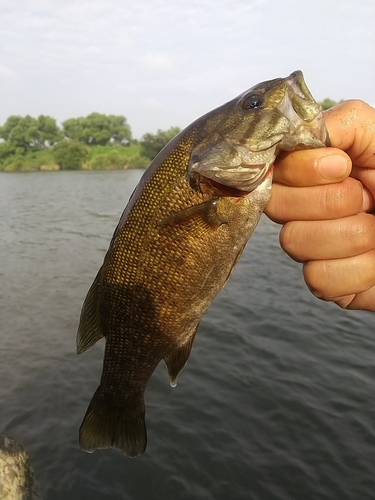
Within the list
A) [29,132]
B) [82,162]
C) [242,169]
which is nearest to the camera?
[242,169]

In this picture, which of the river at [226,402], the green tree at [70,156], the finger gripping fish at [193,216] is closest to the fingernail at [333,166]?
the finger gripping fish at [193,216]

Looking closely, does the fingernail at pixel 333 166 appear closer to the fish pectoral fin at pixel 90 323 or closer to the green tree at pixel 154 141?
the fish pectoral fin at pixel 90 323

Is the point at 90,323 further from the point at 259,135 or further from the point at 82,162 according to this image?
the point at 82,162

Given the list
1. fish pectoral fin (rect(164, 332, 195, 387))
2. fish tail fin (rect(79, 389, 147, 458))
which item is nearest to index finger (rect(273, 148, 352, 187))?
fish pectoral fin (rect(164, 332, 195, 387))

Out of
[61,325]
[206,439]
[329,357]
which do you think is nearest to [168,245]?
[206,439]

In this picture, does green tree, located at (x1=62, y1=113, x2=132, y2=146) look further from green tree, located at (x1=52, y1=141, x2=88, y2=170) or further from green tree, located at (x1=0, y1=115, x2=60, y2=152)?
green tree, located at (x1=52, y1=141, x2=88, y2=170)

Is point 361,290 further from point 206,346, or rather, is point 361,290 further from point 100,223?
point 100,223

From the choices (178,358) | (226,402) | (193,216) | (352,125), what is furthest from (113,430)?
(226,402)
